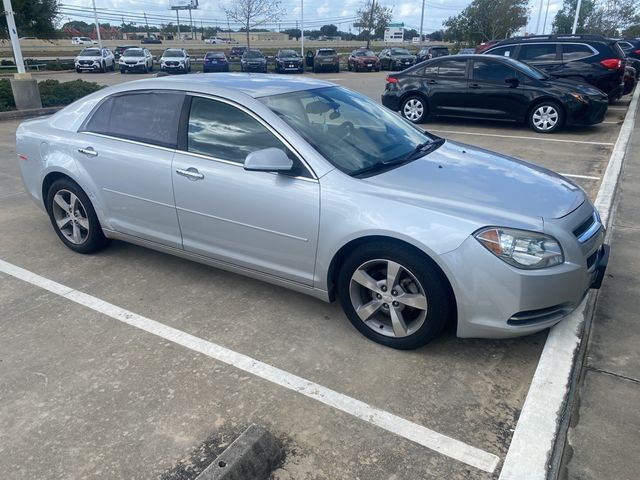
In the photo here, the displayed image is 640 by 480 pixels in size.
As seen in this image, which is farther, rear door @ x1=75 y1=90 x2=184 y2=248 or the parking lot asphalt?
rear door @ x1=75 y1=90 x2=184 y2=248

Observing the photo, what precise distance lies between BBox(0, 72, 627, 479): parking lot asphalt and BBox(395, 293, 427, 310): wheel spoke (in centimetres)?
35

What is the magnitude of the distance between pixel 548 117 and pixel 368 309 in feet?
28.5

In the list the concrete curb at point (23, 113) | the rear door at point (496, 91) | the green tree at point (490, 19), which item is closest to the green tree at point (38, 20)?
the concrete curb at point (23, 113)

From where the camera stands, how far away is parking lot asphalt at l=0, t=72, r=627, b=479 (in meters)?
2.41

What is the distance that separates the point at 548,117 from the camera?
33.5 feet

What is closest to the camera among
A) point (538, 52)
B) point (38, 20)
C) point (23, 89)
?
point (538, 52)

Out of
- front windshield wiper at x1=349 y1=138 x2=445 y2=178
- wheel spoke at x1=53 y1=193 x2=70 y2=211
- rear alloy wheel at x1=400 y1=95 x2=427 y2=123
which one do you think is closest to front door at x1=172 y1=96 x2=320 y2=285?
front windshield wiper at x1=349 y1=138 x2=445 y2=178

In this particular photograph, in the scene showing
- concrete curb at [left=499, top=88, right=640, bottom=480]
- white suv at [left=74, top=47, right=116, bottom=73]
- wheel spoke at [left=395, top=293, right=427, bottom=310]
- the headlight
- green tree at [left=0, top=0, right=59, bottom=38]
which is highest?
green tree at [left=0, top=0, right=59, bottom=38]

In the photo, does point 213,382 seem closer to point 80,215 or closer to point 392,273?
point 392,273

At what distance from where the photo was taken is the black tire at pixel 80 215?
14.5 feet

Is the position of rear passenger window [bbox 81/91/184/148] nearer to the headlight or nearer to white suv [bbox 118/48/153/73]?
the headlight

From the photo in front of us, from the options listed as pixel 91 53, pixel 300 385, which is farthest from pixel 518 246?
pixel 91 53

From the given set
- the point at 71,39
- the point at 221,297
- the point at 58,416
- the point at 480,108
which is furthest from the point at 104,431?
the point at 71,39

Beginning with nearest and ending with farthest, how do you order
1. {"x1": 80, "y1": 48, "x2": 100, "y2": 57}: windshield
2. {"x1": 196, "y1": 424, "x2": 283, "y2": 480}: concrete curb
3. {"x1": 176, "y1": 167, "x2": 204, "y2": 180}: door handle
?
{"x1": 196, "y1": 424, "x2": 283, "y2": 480}: concrete curb → {"x1": 176, "y1": 167, "x2": 204, "y2": 180}: door handle → {"x1": 80, "y1": 48, "x2": 100, "y2": 57}: windshield
